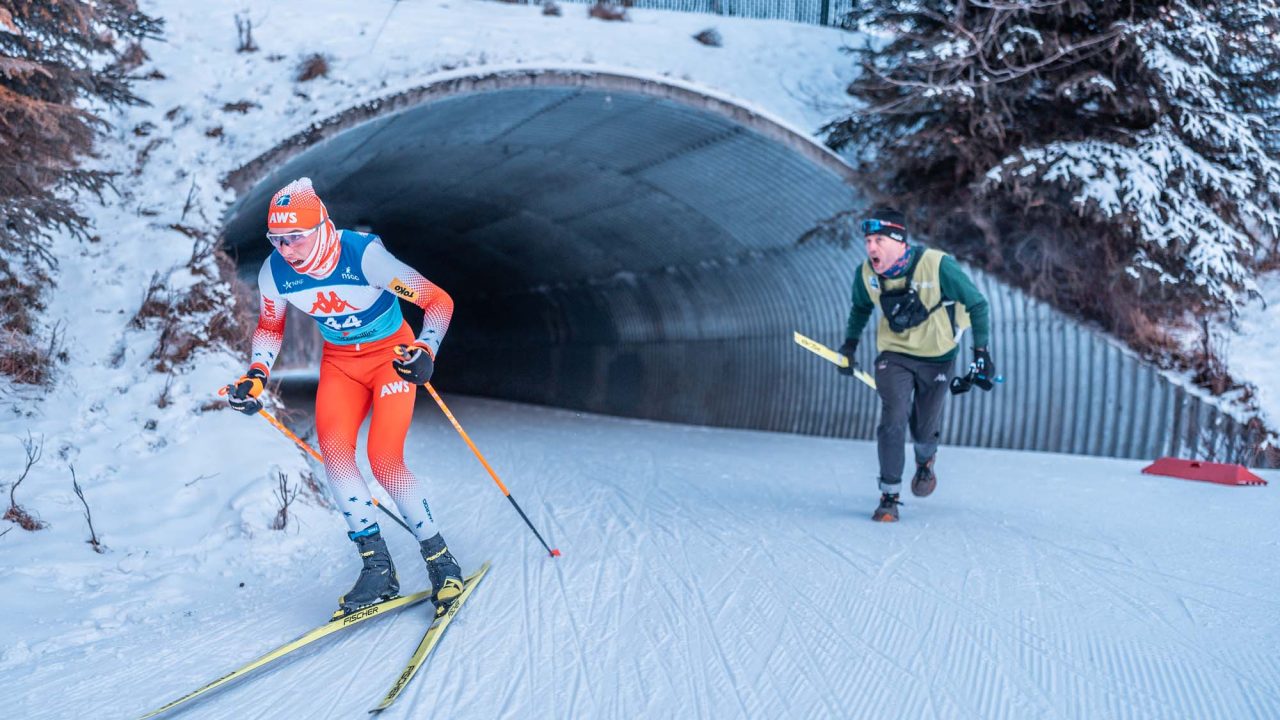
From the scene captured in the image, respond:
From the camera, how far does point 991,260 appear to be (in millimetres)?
9898

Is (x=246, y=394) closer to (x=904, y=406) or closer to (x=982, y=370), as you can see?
(x=904, y=406)

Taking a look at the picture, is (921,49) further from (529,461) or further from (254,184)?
(254,184)

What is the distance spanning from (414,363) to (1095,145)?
7.37 meters

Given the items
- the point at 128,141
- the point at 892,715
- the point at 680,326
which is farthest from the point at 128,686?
the point at 680,326

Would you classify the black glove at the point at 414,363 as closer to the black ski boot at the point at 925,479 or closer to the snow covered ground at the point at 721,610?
the snow covered ground at the point at 721,610

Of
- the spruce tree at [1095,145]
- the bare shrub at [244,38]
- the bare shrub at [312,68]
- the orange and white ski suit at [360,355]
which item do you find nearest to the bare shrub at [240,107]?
the bare shrub at [312,68]

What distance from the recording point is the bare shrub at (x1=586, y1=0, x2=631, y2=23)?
1258 cm

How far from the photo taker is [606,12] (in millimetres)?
12633

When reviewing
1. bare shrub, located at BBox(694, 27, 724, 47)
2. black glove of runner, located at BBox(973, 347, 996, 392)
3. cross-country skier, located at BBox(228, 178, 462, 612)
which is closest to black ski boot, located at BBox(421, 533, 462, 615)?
cross-country skier, located at BBox(228, 178, 462, 612)

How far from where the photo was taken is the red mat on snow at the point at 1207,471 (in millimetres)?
6798

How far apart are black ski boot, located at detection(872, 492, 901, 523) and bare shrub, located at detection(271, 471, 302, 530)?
3349mm

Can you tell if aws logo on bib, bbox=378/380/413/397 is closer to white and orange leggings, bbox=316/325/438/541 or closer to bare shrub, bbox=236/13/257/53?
white and orange leggings, bbox=316/325/438/541

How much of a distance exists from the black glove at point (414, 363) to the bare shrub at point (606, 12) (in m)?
9.51

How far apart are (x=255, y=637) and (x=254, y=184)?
6368 millimetres
